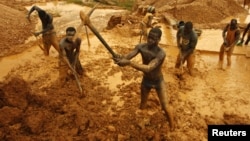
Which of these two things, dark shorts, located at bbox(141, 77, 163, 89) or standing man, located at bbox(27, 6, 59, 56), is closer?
dark shorts, located at bbox(141, 77, 163, 89)

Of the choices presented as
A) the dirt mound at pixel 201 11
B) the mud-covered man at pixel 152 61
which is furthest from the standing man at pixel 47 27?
the dirt mound at pixel 201 11

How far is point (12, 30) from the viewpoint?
1173cm

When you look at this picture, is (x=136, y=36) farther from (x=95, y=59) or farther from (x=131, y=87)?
(x=131, y=87)

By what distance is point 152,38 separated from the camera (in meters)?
4.75

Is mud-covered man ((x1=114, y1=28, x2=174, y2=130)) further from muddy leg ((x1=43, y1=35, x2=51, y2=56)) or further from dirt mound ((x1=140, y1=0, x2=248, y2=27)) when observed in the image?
dirt mound ((x1=140, y1=0, x2=248, y2=27))

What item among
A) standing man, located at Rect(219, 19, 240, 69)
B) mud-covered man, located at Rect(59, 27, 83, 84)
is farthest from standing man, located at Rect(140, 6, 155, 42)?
mud-covered man, located at Rect(59, 27, 83, 84)

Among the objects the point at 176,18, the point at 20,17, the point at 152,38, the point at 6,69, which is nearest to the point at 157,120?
the point at 152,38

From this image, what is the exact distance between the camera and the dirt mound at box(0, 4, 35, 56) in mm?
10031

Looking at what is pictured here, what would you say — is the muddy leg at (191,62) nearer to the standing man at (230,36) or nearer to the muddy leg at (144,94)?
the standing man at (230,36)

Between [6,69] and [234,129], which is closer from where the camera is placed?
[234,129]

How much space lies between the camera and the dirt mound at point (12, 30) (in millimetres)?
10031

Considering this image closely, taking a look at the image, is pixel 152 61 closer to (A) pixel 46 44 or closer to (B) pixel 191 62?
(B) pixel 191 62

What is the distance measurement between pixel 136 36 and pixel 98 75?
3.37 meters

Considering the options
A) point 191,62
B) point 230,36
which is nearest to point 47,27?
point 191,62
